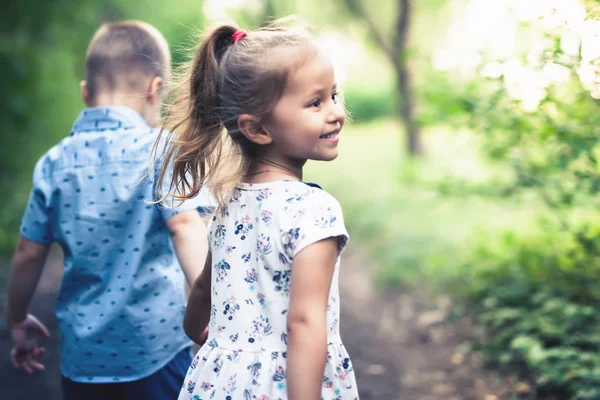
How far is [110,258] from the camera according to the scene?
2.21m

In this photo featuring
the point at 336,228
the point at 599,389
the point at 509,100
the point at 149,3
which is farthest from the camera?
the point at 149,3

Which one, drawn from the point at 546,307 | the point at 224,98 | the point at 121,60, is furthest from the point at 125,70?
the point at 546,307

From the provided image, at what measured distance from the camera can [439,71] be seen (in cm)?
435

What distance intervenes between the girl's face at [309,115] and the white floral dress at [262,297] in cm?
10

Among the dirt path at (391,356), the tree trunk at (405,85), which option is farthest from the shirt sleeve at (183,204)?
the tree trunk at (405,85)

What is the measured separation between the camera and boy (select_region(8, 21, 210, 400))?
2.19 m

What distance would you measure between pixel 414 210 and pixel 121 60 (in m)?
5.68

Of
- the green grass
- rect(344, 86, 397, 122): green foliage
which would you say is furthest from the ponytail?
rect(344, 86, 397, 122): green foliage

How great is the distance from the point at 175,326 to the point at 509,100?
2.47m

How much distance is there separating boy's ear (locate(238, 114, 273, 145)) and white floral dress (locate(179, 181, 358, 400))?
12 centimetres

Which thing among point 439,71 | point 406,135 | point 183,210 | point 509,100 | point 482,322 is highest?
point 406,135

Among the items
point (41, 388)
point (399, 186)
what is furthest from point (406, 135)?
point (41, 388)

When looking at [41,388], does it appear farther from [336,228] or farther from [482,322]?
[336,228]

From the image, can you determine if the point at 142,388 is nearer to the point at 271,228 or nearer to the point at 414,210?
the point at 271,228
